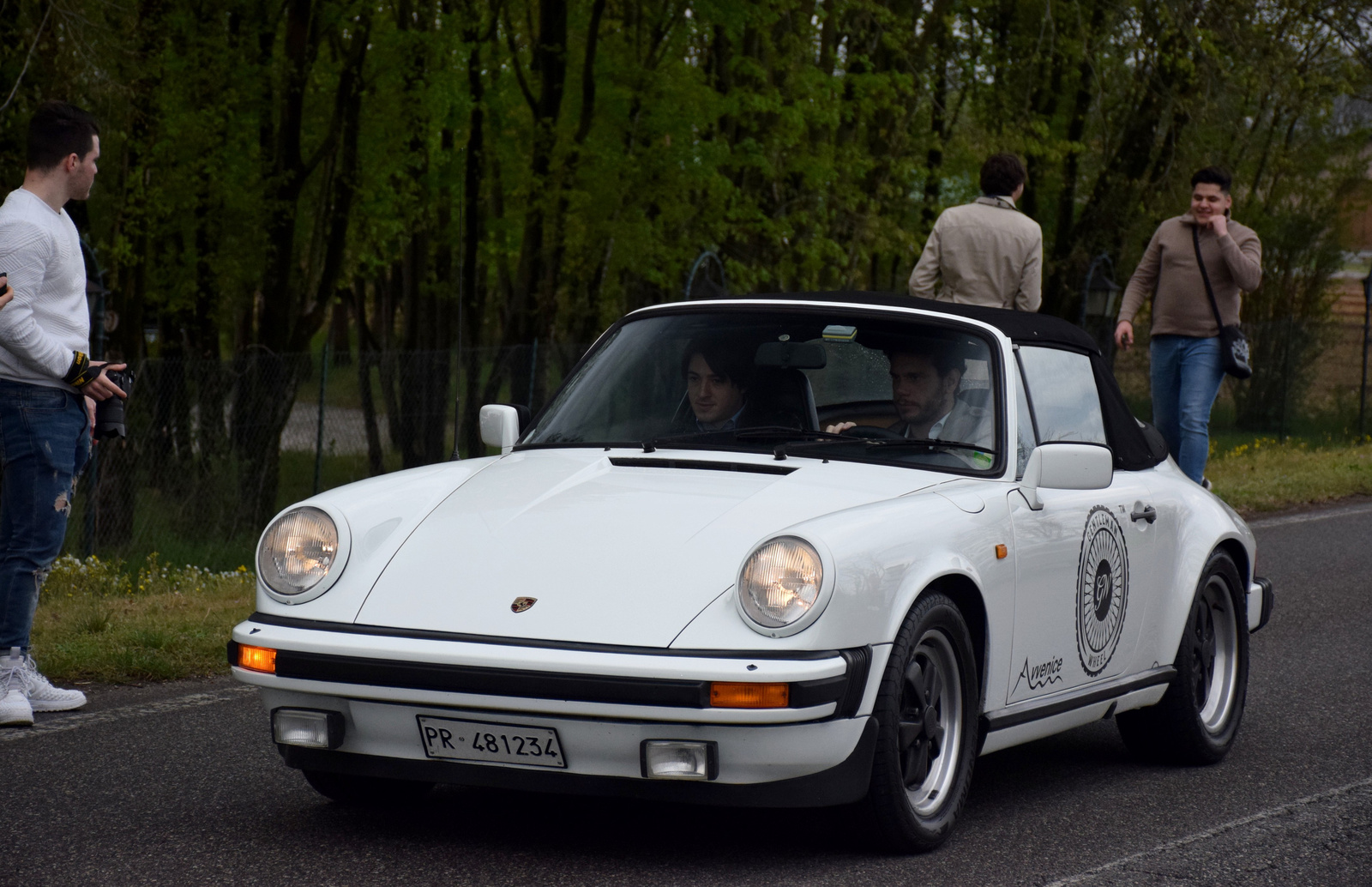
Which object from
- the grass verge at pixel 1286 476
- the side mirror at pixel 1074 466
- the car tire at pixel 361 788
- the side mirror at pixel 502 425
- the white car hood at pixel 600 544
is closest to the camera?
the white car hood at pixel 600 544

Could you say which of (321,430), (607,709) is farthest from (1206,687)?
(321,430)

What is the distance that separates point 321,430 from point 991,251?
29.8 ft

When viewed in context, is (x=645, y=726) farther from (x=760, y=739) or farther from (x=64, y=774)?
(x=64, y=774)

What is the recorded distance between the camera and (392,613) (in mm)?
4215

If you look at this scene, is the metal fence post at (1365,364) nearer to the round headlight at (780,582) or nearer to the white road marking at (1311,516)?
the white road marking at (1311,516)

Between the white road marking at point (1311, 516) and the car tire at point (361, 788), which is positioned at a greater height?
the car tire at point (361, 788)

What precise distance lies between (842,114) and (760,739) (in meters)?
16.2

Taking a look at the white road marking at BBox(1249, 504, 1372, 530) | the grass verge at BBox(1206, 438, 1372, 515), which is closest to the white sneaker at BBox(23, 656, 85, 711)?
the white road marking at BBox(1249, 504, 1372, 530)

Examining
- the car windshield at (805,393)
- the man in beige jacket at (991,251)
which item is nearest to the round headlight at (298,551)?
the car windshield at (805,393)

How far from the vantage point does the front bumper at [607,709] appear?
12.7 ft

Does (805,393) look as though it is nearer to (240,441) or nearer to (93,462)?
(93,462)

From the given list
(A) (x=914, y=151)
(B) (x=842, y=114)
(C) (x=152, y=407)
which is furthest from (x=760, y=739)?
(A) (x=914, y=151)

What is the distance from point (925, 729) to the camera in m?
4.40

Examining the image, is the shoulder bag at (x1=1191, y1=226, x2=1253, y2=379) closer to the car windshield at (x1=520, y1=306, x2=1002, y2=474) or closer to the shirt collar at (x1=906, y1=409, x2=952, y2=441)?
the car windshield at (x1=520, y1=306, x2=1002, y2=474)
